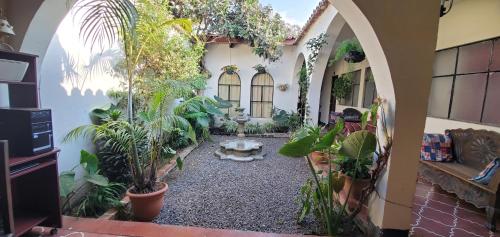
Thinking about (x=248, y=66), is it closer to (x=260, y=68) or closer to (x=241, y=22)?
(x=260, y=68)

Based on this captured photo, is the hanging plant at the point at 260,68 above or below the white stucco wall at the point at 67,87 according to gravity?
above

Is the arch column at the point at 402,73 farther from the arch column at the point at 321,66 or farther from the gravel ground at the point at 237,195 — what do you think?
the arch column at the point at 321,66

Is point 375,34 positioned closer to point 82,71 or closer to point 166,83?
point 166,83

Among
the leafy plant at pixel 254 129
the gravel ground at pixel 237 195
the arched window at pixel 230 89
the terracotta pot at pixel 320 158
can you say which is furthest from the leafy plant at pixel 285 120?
the terracotta pot at pixel 320 158

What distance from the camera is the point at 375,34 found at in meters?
1.99

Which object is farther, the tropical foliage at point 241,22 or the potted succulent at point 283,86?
the potted succulent at point 283,86

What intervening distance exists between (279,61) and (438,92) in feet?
16.6

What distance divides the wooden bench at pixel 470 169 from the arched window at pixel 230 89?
6.41 meters

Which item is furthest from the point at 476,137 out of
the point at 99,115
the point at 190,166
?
the point at 99,115

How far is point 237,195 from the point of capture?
3420mm

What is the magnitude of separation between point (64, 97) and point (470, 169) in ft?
16.9

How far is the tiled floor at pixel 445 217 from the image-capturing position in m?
2.31

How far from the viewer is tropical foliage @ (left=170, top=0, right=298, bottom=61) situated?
20.9 feet

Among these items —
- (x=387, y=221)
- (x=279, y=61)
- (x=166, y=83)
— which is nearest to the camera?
(x=387, y=221)
